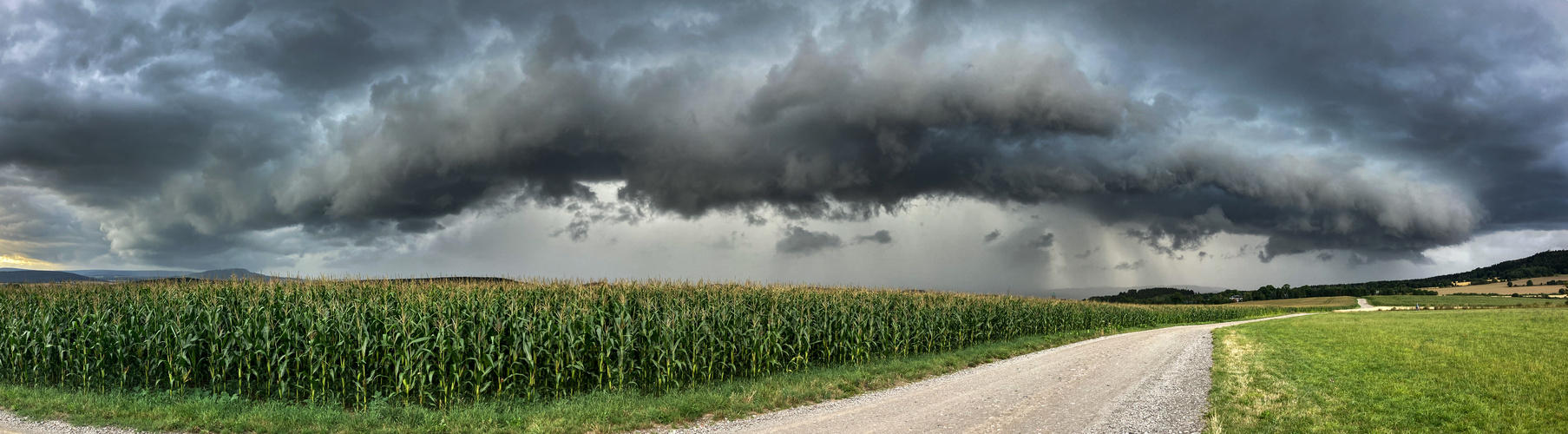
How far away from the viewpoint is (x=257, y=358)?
1481 cm

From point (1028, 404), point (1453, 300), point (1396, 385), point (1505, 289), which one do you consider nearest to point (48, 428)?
point (1028, 404)

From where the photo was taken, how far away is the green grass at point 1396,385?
1102 cm

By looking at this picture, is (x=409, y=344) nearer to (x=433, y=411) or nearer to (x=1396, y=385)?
(x=433, y=411)

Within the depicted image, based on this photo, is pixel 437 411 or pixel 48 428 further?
pixel 437 411

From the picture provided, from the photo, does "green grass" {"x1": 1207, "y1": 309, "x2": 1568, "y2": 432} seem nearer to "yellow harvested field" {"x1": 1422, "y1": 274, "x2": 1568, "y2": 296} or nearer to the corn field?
the corn field

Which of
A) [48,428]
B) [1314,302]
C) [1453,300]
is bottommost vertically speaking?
[1314,302]

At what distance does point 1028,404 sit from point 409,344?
41.6ft

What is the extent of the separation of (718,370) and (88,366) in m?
16.2

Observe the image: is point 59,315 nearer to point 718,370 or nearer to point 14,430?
point 14,430

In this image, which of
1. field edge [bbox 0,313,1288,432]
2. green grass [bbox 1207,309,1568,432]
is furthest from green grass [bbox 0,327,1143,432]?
green grass [bbox 1207,309,1568,432]

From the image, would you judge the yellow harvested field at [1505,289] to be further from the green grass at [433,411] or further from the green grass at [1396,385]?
the green grass at [433,411]

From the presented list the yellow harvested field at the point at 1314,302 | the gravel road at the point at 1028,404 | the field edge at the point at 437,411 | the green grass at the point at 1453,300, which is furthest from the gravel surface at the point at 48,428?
the green grass at the point at 1453,300

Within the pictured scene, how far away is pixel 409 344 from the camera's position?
13.8 meters

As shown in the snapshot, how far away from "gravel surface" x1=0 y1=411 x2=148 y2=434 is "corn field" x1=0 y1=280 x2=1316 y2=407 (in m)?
2.69
